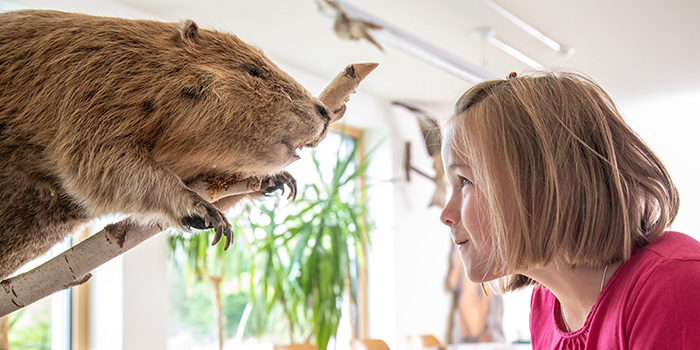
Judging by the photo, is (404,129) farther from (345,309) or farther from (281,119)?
(281,119)

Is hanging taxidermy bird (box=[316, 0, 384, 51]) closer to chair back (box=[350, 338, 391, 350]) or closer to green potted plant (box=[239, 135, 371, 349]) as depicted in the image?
green potted plant (box=[239, 135, 371, 349])

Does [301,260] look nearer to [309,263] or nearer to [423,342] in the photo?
[309,263]

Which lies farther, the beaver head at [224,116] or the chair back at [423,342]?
the chair back at [423,342]

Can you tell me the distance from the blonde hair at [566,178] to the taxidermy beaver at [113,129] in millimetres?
382

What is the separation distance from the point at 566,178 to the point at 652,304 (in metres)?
0.20

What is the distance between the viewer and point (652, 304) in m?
0.74

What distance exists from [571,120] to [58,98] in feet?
2.16

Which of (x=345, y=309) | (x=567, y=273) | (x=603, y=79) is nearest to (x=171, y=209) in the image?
(x=567, y=273)

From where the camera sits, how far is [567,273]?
0.94m

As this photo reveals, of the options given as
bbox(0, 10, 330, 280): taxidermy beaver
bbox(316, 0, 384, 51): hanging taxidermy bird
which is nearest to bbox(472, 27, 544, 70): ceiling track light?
bbox(316, 0, 384, 51): hanging taxidermy bird

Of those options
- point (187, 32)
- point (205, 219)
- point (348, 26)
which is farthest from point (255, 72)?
point (348, 26)

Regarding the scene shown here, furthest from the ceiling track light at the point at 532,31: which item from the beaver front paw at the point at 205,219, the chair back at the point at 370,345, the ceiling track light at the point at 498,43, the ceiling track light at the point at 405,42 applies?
the beaver front paw at the point at 205,219

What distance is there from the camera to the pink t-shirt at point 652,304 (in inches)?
28.0

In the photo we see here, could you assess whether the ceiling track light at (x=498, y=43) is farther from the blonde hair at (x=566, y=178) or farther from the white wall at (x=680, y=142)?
the blonde hair at (x=566, y=178)
